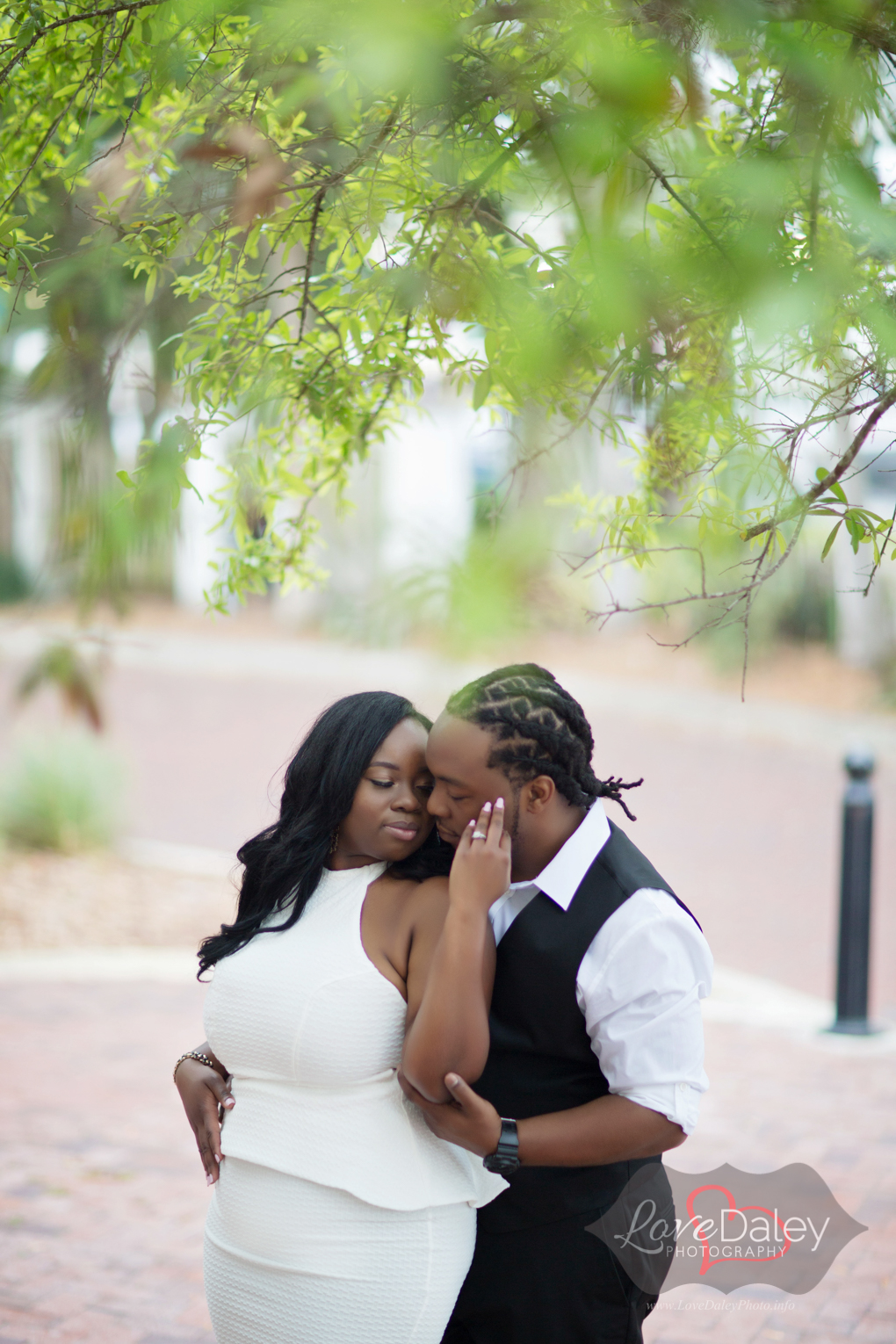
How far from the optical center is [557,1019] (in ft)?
6.76

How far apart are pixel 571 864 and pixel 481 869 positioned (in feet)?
0.63

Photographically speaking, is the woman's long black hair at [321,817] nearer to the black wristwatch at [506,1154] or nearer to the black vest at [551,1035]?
the black vest at [551,1035]

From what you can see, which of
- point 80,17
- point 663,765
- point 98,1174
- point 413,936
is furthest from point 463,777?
point 663,765

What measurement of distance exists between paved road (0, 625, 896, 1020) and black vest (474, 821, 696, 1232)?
4.17m

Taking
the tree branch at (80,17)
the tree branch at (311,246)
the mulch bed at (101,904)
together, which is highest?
the tree branch at (80,17)

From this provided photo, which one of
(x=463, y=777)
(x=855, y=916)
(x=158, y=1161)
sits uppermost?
(x=463, y=777)

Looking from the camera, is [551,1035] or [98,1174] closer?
[551,1035]

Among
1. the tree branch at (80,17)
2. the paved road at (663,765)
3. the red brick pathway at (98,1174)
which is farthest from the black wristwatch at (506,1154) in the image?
the paved road at (663,765)

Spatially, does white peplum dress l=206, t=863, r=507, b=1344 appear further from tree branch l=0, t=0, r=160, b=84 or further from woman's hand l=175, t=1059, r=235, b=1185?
tree branch l=0, t=0, r=160, b=84

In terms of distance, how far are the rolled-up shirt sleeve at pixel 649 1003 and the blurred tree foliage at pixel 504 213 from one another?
0.56 m

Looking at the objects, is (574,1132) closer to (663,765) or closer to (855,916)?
(855,916)

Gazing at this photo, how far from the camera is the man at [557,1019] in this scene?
196 cm

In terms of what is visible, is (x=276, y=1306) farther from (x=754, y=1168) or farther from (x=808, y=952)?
(x=808, y=952)

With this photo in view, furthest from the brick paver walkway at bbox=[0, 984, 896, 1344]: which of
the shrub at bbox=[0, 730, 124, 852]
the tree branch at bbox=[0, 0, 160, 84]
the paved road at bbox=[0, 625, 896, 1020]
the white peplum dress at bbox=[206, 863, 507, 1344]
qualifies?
the shrub at bbox=[0, 730, 124, 852]
